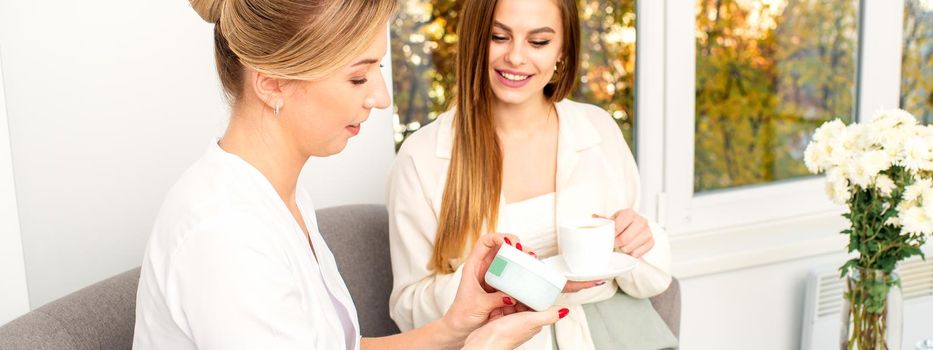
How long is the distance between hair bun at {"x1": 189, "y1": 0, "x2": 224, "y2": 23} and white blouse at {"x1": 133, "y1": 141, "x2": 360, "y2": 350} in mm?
185

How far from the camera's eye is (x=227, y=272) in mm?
1063

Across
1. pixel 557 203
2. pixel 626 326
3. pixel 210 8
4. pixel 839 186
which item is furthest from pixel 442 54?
pixel 210 8

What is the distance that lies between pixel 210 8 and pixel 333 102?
0.22m

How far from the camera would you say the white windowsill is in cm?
264

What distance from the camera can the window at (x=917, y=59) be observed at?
2953mm

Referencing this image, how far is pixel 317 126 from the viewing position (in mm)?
1245

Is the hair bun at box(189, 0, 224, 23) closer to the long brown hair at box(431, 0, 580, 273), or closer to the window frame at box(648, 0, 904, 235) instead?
the long brown hair at box(431, 0, 580, 273)

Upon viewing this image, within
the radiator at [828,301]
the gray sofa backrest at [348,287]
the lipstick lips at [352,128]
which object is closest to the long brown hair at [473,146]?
the gray sofa backrest at [348,287]

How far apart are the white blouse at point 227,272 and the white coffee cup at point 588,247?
48 cm

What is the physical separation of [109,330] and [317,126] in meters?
0.51

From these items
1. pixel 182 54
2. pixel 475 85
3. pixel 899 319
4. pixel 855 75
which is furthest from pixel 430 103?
pixel 855 75

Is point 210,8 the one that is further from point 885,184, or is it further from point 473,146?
point 885,184

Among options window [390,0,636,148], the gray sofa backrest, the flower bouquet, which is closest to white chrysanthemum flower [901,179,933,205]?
→ the flower bouquet

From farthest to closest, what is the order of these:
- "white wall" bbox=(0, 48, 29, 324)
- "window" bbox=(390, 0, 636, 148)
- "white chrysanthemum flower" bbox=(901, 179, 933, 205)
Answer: "window" bbox=(390, 0, 636, 148) < "white chrysanthemum flower" bbox=(901, 179, 933, 205) < "white wall" bbox=(0, 48, 29, 324)
